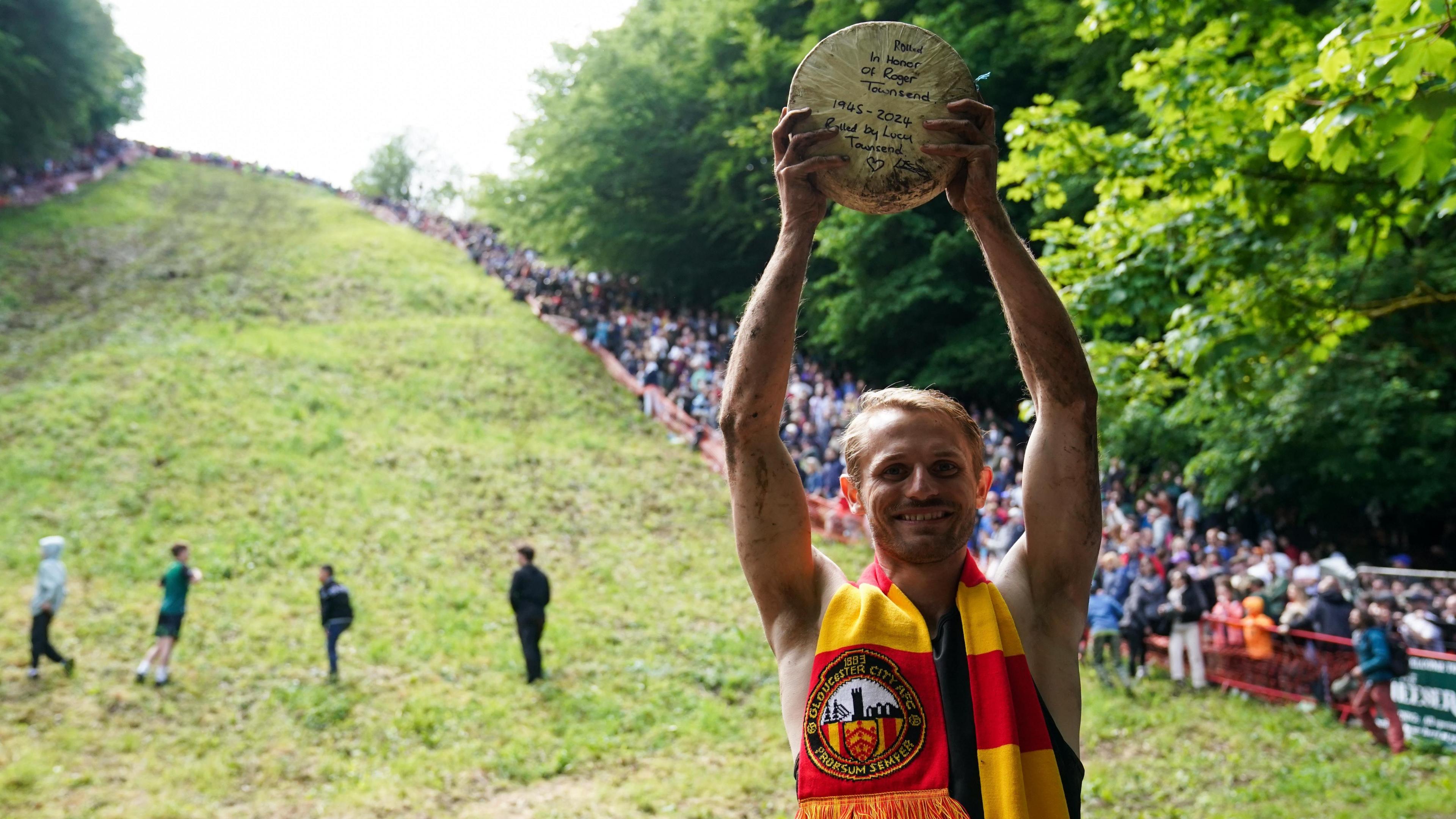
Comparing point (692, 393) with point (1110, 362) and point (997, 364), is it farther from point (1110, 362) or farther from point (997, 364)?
point (1110, 362)

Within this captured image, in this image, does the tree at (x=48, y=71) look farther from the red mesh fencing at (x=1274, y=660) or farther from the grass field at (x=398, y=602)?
the red mesh fencing at (x=1274, y=660)

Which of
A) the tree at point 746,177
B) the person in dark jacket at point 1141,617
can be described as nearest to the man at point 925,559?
the person in dark jacket at point 1141,617

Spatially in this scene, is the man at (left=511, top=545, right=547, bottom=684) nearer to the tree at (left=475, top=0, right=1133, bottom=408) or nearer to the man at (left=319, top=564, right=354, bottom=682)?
the man at (left=319, top=564, right=354, bottom=682)

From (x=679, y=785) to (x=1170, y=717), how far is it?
15.3 feet

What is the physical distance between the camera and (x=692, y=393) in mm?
22719

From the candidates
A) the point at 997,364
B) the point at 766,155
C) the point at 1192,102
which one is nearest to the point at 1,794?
the point at 1192,102

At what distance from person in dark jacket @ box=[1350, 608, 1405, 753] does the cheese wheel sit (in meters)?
8.44

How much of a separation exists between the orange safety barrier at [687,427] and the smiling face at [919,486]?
26.2 feet

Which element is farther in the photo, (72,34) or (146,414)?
(72,34)

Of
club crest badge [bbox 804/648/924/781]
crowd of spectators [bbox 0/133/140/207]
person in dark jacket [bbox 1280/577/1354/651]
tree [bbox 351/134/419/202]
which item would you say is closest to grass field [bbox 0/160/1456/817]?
person in dark jacket [bbox 1280/577/1354/651]

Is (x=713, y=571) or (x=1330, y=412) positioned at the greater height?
(x=1330, y=412)

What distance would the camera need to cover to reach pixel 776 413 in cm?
227

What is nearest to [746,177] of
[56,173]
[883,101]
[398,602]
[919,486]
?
[398,602]

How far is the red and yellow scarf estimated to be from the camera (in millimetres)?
1976
